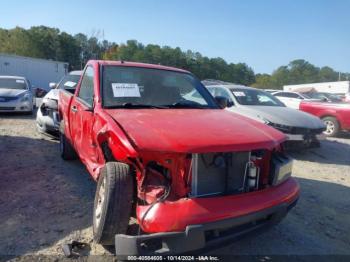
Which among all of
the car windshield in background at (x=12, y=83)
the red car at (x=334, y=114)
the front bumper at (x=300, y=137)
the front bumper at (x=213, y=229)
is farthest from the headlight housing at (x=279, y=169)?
the car windshield in background at (x=12, y=83)

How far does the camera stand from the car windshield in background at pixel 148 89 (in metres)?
4.04

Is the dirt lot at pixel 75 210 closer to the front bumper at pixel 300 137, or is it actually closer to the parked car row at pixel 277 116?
the front bumper at pixel 300 137

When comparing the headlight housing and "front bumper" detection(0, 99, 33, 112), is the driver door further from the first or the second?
"front bumper" detection(0, 99, 33, 112)

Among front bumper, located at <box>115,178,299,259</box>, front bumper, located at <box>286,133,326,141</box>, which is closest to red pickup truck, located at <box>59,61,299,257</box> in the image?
front bumper, located at <box>115,178,299,259</box>

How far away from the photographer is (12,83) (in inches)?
514

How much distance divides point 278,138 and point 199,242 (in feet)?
4.46

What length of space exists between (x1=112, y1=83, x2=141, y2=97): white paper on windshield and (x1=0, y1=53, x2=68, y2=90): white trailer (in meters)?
26.8

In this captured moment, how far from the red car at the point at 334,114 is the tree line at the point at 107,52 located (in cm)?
4600

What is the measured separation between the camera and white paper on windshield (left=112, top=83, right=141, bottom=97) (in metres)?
4.07

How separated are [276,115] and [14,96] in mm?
8810

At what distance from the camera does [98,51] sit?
220 feet

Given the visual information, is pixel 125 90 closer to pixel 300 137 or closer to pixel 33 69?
pixel 300 137

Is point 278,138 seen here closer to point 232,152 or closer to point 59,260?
point 232,152

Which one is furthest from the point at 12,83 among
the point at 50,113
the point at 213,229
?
the point at 213,229
